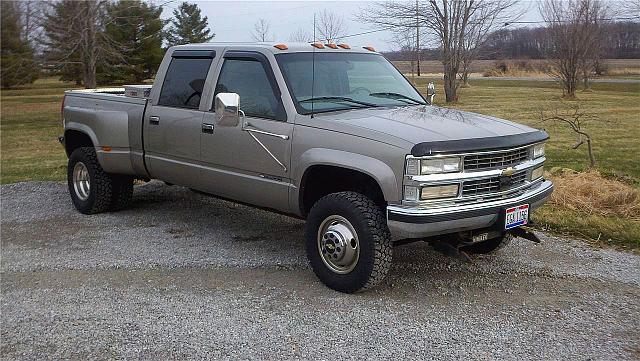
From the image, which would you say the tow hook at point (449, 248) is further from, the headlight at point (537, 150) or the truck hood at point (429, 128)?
the headlight at point (537, 150)

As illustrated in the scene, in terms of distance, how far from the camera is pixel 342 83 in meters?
5.73

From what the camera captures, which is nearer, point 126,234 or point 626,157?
point 126,234

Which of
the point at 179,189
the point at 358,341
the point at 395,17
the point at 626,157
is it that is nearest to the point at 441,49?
the point at 395,17

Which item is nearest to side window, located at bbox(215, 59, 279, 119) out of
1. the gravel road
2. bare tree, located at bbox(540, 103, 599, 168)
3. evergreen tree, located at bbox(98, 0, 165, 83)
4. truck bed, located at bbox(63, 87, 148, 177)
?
truck bed, located at bbox(63, 87, 148, 177)

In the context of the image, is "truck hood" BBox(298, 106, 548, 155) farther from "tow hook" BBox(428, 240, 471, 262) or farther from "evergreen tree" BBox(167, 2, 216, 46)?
"evergreen tree" BBox(167, 2, 216, 46)

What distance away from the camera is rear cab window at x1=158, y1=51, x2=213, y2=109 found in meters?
6.17

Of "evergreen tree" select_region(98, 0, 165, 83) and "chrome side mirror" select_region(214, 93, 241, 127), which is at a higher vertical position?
"evergreen tree" select_region(98, 0, 165, 83)

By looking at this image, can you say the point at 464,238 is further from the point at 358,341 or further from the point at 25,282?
the point at 25,282

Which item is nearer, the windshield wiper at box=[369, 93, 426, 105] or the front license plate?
the front license plate

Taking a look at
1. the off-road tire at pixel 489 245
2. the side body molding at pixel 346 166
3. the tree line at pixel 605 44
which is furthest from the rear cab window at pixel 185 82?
the tree line at pixel 605 44

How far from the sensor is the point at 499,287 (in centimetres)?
503

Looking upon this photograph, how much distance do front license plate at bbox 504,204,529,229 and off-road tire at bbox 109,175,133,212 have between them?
4.63 metres

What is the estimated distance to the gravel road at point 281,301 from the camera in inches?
157

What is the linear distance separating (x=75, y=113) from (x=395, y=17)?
70.0 ft
